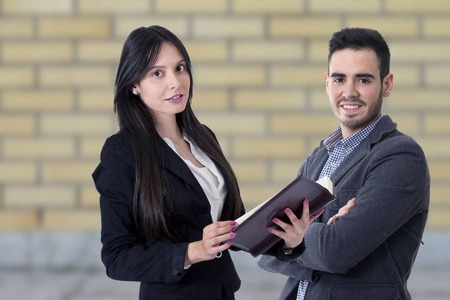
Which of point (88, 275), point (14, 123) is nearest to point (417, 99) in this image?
point (88, 275)

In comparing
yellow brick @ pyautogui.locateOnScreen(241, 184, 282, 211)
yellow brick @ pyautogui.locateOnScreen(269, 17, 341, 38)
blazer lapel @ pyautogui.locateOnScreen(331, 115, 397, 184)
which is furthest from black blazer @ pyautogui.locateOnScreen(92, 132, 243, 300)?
yellow brick @ pyautogui.locateOnScreen(269, 17, 341, 38)

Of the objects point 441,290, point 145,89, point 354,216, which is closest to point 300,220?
point 354,216

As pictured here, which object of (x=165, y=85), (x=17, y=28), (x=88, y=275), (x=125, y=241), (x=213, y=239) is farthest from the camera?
(x=17, y=28)

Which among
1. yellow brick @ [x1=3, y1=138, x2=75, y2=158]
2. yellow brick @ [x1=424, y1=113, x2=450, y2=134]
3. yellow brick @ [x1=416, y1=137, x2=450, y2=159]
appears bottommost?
yellow brick @ [x1=3, y1=138, x2=75, y2=158]

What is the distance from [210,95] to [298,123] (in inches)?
23.9

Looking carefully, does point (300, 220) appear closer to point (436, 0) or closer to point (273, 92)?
point (273, 92)

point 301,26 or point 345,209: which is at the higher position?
point 301,26

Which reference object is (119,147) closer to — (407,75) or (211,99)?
(211,99)

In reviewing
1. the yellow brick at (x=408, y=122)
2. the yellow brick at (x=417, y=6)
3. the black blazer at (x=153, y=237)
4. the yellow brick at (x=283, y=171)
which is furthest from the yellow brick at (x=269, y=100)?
the black blazer at (x=153, y=237)

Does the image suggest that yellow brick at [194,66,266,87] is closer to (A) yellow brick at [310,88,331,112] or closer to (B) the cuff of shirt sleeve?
(A) yellow brick at [310,88,331,112]

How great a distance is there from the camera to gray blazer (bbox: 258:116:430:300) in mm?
1446

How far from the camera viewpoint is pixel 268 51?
4023mm

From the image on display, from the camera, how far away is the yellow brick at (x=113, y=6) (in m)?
4.03

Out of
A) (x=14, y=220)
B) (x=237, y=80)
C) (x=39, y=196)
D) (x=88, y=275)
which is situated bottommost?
(x=88, y=275)
